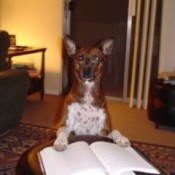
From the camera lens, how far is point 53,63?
4.55 meters

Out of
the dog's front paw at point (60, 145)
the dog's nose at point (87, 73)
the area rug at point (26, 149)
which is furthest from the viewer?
the area rug at point (26, 149)

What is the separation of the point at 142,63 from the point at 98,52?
218 cm

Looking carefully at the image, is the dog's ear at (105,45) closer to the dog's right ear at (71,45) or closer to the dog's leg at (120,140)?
the dog's right ear at (71,45)

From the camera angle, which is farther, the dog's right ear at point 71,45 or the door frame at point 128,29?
the door frame at point 128,29

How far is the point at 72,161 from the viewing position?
127cm

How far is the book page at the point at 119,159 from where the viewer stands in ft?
4.06

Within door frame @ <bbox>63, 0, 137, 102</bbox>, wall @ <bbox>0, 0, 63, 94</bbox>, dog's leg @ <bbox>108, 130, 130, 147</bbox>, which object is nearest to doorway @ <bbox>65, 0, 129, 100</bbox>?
door frame @ <bbox>63, 0, 137, 102</bbox>

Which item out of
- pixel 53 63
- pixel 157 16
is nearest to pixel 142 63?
pixel 157 16

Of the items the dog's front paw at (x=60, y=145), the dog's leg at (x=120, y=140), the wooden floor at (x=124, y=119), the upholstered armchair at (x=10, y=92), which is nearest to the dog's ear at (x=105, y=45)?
the dog's leg at (x=120, y=140)

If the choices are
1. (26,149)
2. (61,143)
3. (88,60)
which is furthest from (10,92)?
(61,143)

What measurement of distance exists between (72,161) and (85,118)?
0.64 metres

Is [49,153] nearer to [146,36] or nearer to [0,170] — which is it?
[0,170]

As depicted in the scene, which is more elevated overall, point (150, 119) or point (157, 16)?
point (157, 16)

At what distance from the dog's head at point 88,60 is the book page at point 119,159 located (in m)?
0.49
